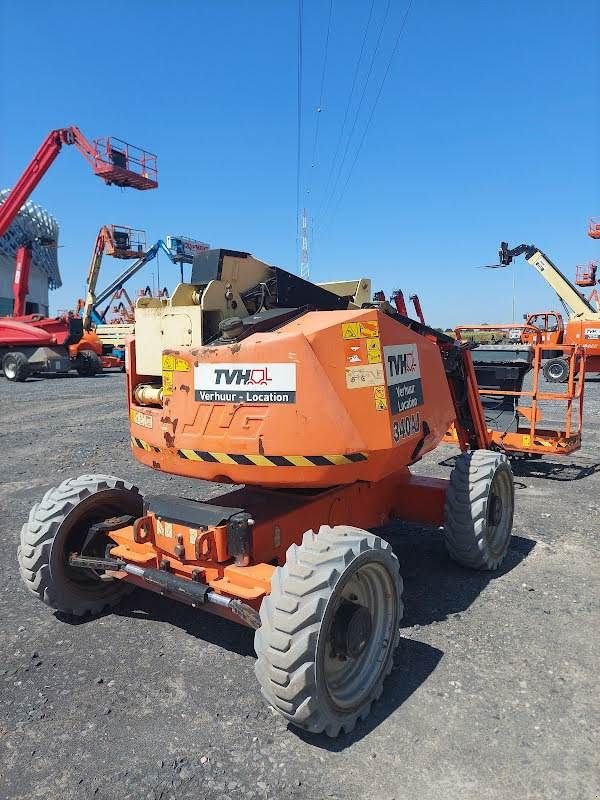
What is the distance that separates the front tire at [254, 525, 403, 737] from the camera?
9.02 feet

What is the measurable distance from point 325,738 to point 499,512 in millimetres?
2830

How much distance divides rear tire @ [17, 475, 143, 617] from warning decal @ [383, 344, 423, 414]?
6.99 feet

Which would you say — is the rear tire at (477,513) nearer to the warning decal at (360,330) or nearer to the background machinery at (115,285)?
the warning decal at (360,330)

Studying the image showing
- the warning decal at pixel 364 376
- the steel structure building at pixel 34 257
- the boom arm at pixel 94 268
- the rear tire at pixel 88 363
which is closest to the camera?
the warning decal at pixel 364 376

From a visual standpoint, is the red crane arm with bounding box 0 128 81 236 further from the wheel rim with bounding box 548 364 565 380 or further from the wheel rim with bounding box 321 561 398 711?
the wheel rim with bounding box 321 561 398 711

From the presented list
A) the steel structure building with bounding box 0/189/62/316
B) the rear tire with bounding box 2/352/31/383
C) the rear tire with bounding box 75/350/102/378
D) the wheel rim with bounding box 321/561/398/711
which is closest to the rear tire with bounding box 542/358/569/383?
the rear tire with bounding box 75/350/102/378

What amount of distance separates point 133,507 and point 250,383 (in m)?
1.72

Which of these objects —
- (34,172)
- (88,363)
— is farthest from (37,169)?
(88,363)

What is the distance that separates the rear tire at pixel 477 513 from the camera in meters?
4.60

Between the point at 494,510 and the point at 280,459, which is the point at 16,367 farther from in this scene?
the point at 280,459

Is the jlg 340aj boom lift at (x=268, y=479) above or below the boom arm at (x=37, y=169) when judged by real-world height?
below

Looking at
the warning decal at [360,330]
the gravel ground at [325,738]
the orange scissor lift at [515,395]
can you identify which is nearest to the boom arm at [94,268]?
the orange scissor lift at [515,395]

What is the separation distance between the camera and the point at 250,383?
3.41 m

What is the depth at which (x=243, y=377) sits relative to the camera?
11.2 ft
